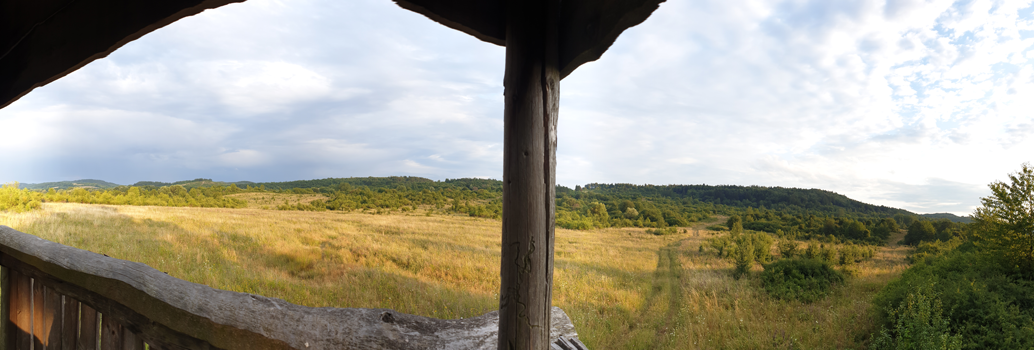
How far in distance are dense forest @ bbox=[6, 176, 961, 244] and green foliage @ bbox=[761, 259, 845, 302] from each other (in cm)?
400

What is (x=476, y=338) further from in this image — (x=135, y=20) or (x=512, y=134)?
(x=135, y=20)

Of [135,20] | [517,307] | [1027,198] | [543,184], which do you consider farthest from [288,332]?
[1027,198]

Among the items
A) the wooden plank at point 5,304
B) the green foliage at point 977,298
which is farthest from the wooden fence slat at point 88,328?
the green foliage at point 977,298

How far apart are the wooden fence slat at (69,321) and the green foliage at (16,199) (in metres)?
20.4

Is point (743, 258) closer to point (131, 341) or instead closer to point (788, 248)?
point (788, 248)

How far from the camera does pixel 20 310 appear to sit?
8.35 ft

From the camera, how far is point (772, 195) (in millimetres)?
18016

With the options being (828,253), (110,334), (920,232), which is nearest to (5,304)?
(110,334)

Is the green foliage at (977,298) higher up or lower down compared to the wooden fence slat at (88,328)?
lower down

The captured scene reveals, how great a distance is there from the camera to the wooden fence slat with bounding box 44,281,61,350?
2.38m

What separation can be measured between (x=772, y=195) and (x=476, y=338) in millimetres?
20292

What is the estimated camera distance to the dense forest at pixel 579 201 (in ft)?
50.8

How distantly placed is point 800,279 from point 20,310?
12.4m

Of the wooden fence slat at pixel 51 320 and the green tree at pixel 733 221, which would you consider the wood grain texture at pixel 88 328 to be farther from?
the green tree at pixel 733 221
